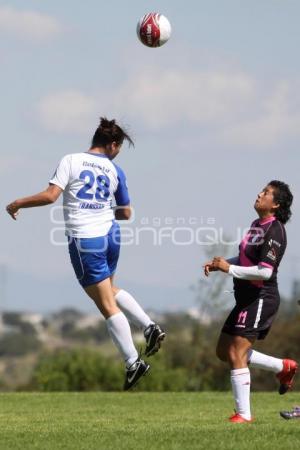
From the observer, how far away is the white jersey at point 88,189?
11.5 metres

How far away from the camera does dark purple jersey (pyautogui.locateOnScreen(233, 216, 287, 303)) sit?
11.2m

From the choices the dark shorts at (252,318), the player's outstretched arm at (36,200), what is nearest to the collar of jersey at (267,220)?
the dark shorts at (252,318)

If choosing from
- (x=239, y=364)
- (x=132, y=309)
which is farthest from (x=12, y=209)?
(x=239, y=364)

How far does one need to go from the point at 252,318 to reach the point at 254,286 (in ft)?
1.02

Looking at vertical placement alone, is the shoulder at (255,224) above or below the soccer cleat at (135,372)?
above

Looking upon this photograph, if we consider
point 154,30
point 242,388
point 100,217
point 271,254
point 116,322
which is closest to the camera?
point 271,254

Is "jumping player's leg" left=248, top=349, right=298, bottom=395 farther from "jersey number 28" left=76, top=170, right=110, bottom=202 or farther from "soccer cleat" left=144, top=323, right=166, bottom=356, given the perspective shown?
"jersey number 28" left=76, top=170, right=110, bottom=202

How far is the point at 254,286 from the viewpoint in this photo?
37.4ft

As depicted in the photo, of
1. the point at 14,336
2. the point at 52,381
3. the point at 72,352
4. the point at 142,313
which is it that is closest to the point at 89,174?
the point at 142,313

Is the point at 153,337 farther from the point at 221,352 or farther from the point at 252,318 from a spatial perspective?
the point at 252,318

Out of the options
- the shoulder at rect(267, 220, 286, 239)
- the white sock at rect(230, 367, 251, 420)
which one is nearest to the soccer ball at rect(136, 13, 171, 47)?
the shoulder at rect(267, 220, 286, 239)

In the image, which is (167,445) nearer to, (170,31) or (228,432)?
(228,432)

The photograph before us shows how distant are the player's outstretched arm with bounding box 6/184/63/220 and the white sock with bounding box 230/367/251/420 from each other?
2.42 meters

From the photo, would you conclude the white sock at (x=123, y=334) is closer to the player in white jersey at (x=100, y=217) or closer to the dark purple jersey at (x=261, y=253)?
the player in white jersey at (x=100, y=217)
